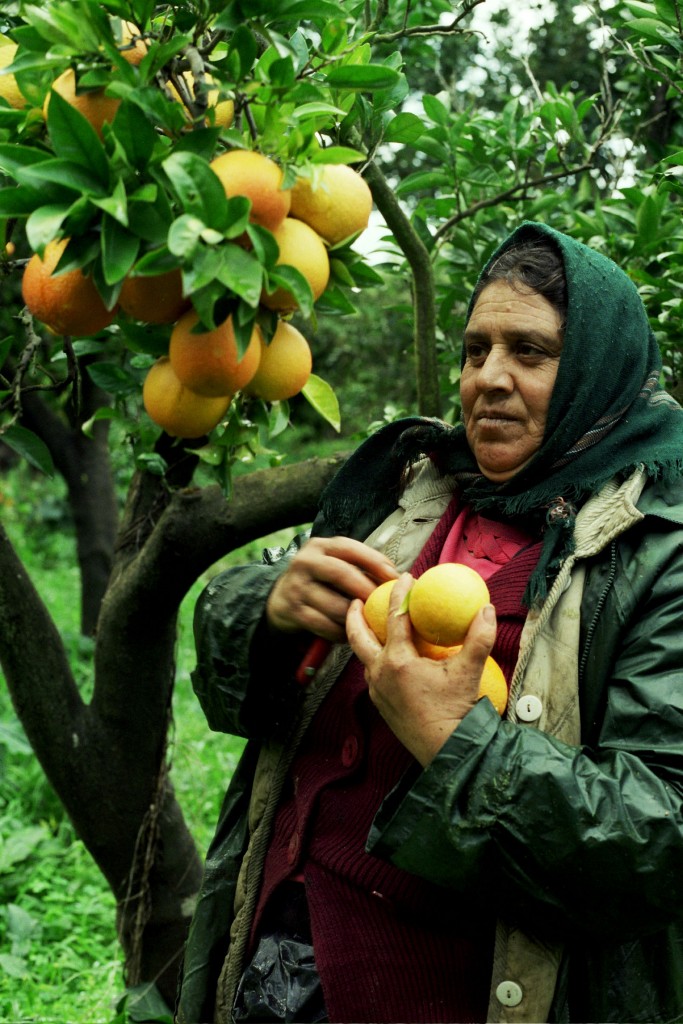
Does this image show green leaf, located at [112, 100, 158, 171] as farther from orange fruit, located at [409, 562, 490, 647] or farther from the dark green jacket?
the dark green jacket

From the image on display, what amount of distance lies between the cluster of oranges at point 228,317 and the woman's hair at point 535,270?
524 mm

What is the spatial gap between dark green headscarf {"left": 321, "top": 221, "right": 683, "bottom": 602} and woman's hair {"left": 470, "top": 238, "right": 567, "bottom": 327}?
0.06 ft

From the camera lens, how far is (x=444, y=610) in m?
1.42

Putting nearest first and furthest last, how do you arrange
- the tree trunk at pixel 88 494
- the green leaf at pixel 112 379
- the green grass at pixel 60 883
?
1. the green leaf at pixel 112 379
2. the green grass at pixel 60 883
3. the tree trunk at pixel 88 494

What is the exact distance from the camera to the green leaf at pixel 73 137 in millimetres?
1152

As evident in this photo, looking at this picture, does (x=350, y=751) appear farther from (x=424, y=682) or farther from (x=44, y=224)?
(x=44, y=224)

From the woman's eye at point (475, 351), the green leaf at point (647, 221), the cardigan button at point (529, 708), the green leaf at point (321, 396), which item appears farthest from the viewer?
the green leaf at point (647, 221)

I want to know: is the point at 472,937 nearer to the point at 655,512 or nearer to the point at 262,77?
the point at 655,512

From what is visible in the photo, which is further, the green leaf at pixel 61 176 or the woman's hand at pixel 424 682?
the woman's hand at pixel 424 682

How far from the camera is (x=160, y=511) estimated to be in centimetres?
278

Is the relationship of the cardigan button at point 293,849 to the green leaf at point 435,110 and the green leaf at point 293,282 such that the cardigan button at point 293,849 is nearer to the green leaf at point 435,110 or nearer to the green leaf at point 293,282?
the green leaf at point 293,282

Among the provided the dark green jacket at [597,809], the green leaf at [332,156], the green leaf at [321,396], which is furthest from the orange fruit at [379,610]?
the green leaf at [332,156]

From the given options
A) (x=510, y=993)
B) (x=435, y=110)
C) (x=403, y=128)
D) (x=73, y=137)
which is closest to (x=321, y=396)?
(x=73, y=137)

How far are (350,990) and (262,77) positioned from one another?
1.37 metres
